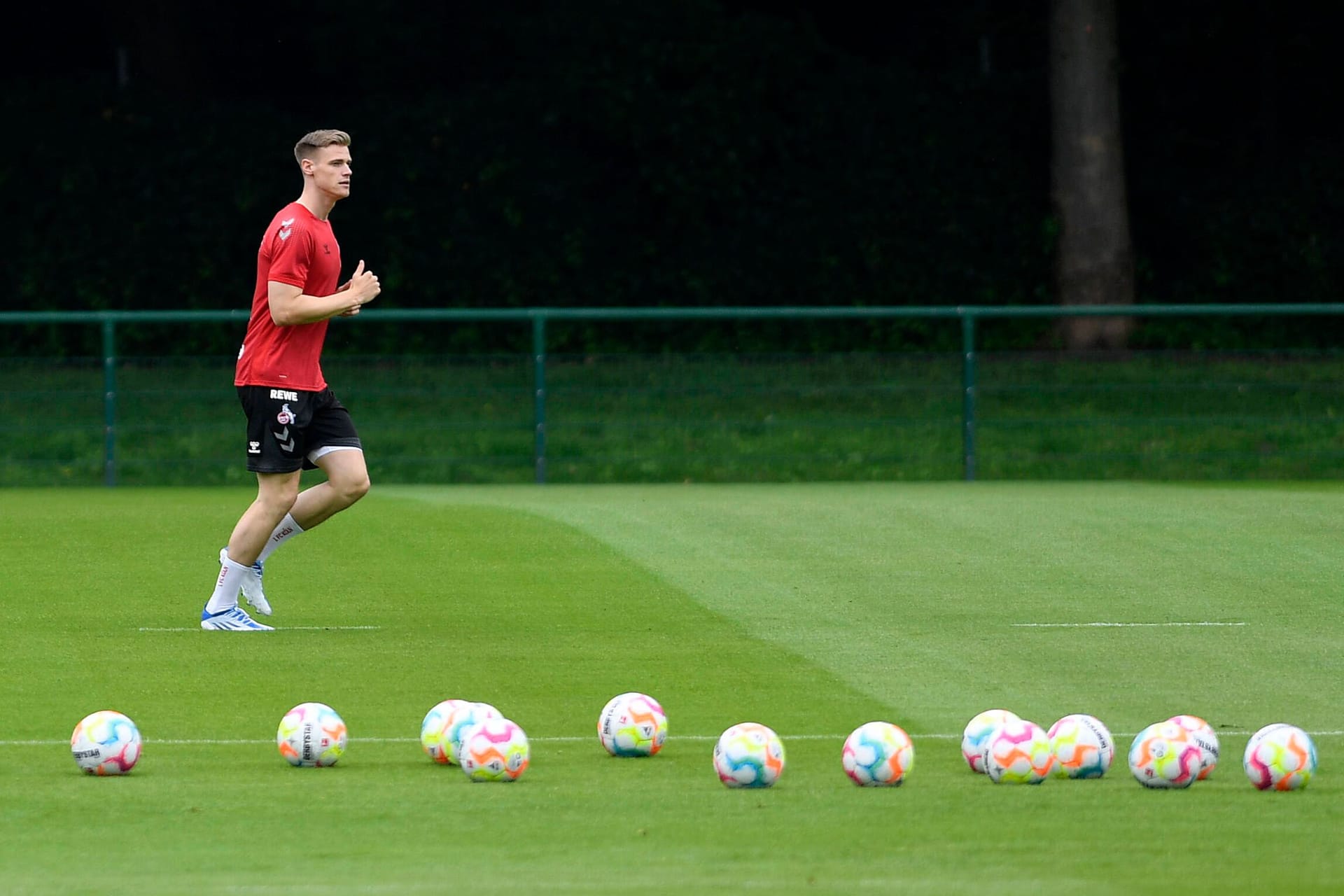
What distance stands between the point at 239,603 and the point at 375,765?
4.43 meters

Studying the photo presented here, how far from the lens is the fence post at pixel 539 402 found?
64.3 feet

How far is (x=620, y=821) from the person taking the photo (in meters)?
6.20

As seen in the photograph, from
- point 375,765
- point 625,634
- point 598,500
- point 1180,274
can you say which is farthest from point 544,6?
point 375,765

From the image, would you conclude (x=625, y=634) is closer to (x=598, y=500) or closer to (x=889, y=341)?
(x=598, y=500)

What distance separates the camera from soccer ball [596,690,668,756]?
7.15 metres

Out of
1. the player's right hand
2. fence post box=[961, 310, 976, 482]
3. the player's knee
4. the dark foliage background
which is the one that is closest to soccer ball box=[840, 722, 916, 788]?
the player's right hand

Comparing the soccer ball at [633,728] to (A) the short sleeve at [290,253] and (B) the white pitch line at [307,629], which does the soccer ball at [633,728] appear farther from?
(A) the short sleeve at [290,253]

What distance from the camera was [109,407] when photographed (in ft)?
64.4

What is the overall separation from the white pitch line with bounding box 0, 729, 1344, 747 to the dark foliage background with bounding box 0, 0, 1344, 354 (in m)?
18.3

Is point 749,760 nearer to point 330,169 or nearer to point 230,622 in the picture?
point 230,622

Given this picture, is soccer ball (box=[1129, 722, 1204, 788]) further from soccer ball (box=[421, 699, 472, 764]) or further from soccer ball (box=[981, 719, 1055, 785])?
soccer ball (box=[421, 699, 472, 764])

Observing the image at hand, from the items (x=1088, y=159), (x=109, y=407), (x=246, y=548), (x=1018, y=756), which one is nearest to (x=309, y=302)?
(x=246, y=548)

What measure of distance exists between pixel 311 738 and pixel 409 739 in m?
0.64

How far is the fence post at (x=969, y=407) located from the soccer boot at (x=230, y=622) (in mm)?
10437
